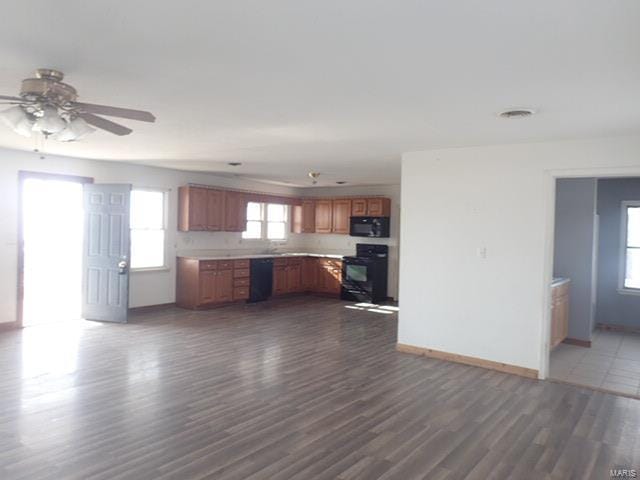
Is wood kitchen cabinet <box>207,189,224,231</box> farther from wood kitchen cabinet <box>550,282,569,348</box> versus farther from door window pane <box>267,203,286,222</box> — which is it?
wood kitchen cabinet <box>550,282,569,348</box>

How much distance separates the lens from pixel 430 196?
5.44 m

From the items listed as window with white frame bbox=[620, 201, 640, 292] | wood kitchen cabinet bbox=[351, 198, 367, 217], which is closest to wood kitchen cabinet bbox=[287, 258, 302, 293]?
wood kitchen cabinet bbox=[351, 198, 367, 217]

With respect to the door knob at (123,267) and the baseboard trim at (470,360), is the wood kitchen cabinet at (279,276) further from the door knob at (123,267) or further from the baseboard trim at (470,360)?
the baseboard trim at (470,360)

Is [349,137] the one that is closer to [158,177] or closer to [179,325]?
[179,325]

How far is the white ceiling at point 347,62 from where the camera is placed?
201cm

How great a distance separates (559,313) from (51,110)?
18.2 ft

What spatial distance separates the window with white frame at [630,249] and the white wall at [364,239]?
384 centimetres

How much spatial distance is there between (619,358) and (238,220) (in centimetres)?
638

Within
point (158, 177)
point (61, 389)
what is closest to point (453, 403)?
point (61, 389)

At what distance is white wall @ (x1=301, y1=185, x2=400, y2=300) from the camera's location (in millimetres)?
9727

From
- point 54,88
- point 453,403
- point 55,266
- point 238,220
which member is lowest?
point 453,403

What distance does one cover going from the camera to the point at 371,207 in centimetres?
974

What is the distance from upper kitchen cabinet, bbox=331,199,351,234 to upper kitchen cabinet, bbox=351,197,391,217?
12 centimetres

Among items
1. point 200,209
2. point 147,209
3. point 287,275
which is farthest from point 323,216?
point 147,209
